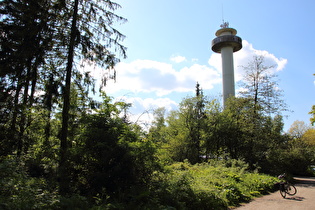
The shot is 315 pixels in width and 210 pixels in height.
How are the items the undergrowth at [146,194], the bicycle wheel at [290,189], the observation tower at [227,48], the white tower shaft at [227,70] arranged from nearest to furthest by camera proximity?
the undergrowth at [146,194] < the bicycle wheel at [290,189] < the white tower shaft at [227,70] < the observation tower at [227,48]

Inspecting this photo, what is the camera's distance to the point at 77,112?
28.1ft

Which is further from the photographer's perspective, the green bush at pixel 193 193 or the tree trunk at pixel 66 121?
the green bush at pixel 193 193

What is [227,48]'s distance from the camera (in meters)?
43.3

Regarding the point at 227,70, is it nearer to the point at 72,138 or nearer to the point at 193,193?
the point at 193,193

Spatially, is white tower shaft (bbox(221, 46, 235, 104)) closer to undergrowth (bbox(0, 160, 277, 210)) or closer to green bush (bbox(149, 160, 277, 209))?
undergrowth (bbox(0, 160, 277, 210))

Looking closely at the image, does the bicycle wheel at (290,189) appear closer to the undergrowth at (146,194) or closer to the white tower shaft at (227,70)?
the undergrowth at (146,194)

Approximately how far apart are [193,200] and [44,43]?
7832mm

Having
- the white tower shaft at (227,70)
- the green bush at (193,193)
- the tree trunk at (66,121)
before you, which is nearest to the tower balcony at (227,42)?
the white tower shaft at (227,70)

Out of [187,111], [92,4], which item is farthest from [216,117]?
[92,4]

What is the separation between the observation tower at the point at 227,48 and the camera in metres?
41.2

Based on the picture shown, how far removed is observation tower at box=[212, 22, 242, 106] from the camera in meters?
41.2

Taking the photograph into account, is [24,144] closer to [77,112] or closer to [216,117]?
[77,112]

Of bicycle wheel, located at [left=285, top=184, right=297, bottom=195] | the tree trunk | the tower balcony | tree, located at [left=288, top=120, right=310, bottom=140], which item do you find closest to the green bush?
bicycle wheel, located at [left=285, top=184, right=297, bottom=195]

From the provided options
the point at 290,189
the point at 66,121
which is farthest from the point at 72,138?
the point at 290,189
